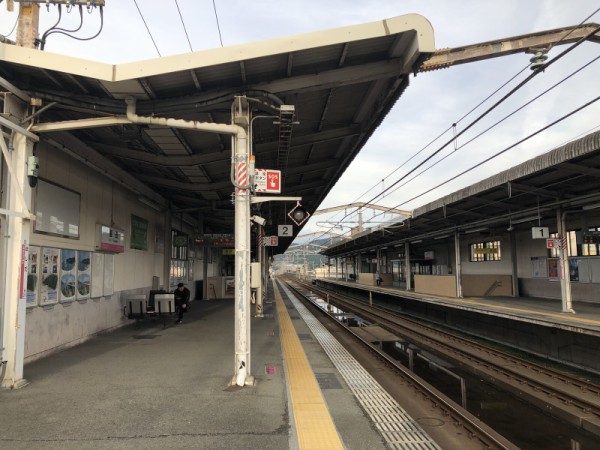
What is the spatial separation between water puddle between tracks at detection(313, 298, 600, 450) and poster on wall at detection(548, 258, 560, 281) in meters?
9.12

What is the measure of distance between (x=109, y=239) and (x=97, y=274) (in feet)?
3.41

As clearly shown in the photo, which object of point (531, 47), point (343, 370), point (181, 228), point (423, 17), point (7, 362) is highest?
point (531, 47)

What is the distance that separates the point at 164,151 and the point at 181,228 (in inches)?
418

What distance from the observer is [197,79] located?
678 centimetres

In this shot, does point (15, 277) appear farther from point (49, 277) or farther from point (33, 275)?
point (49, 277)

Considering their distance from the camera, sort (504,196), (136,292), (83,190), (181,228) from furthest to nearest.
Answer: (181,228)
(504,196)
(136,292)
(83,190)

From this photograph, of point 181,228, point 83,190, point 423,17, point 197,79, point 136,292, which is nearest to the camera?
point 423,17

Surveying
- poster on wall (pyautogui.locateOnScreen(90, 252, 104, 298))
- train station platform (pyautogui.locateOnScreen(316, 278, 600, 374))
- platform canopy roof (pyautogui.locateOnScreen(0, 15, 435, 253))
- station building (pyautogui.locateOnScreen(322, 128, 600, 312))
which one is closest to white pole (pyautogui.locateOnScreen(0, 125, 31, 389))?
platform canopy roof (pyautogui.locateOnScreen(0, 15, 435, 253))

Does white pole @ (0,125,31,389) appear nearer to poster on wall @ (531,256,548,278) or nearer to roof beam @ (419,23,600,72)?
roof beam @ (419,23,600,72)

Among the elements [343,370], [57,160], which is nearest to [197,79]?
[57,160]

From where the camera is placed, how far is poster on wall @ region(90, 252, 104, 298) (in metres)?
10.8

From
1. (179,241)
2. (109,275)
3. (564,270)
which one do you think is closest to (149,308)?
(109,275)

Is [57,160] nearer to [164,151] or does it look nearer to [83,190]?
[83,190]

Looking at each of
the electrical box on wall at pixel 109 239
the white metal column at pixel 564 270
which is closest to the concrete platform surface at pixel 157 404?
the electrical box on wall at pixel 109 239
